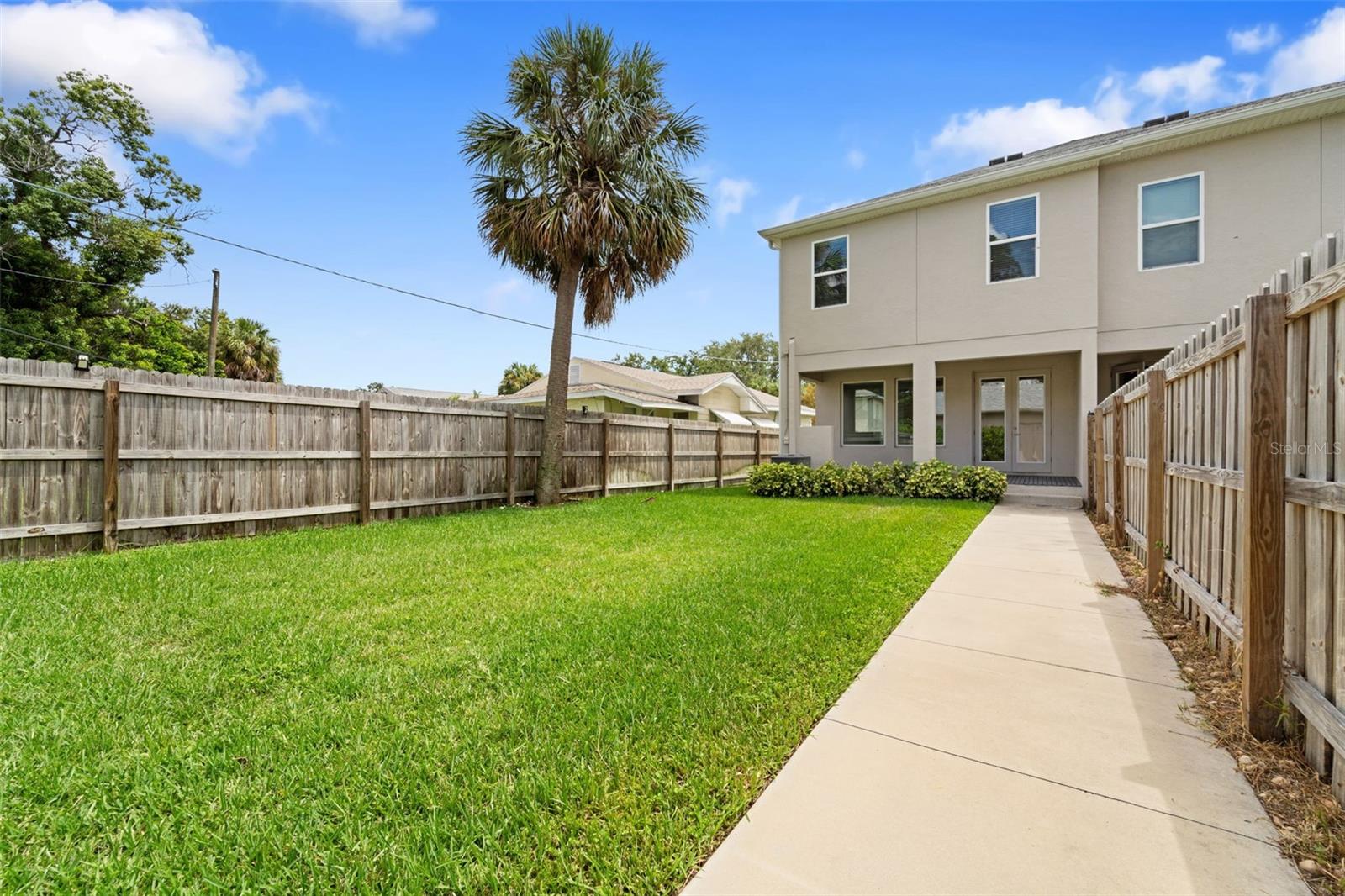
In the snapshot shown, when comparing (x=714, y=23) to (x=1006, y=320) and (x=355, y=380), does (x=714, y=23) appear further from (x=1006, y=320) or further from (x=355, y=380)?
(x=355, y=380)

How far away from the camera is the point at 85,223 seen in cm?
1878

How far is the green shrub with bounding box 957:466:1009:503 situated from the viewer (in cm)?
999

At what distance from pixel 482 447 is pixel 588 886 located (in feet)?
28.9

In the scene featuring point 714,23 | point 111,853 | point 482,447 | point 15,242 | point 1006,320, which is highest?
point 714,23

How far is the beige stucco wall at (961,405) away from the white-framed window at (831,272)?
1810mm

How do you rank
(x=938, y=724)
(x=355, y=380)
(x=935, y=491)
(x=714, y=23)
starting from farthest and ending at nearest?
(x=355, y=380)
(x=935, y=491)
(x=714, y=23)
(x=938, y=724)

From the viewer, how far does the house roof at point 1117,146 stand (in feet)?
26.9

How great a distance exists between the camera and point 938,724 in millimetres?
2543

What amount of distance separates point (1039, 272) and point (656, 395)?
576 inches

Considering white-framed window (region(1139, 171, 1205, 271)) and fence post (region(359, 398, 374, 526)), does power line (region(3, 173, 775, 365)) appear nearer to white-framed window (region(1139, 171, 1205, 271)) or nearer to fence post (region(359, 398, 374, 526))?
fence post (region(359, 398, 374, 526))

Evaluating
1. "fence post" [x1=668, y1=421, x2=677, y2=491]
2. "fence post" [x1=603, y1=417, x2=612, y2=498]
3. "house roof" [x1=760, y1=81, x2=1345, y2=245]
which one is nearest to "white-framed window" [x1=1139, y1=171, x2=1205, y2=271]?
"house roof" [x1=760, y1=81, x2=1345, y2=245]

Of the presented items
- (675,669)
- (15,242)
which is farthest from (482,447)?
(15,242)

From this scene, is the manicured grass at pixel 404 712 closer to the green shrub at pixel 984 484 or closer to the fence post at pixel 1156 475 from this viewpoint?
the fence post at pixel 1156 475

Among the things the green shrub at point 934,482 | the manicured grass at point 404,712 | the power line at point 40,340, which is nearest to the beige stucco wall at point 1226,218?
the green shrub at point 934,482
